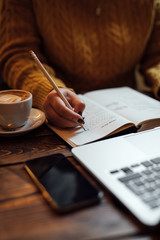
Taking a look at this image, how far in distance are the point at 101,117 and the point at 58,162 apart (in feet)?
0.85

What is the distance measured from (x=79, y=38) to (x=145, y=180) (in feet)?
2.73

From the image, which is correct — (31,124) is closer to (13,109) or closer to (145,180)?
(13,109)

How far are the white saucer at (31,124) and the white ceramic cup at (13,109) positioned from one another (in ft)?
0.05

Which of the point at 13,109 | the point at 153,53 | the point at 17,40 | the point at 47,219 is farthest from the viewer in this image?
the point at 153,53

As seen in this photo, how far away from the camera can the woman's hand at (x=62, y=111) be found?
691mm

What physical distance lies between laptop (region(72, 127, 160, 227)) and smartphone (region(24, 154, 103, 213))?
31 millimetres

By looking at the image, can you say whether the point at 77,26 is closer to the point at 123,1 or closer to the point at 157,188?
the point at 123,1

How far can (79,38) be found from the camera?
1144 millimetres

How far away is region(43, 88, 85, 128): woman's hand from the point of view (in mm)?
691

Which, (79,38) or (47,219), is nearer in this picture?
(47,219)

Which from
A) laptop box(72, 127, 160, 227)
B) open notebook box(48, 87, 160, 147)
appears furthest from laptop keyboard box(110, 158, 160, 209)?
open notebook box(48, 87, 160, 147)

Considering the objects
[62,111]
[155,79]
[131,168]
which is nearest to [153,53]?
[155,79]

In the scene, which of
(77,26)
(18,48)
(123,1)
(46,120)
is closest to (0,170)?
(46,120)

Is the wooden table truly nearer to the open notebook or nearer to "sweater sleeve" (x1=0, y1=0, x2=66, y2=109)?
the open notebook
